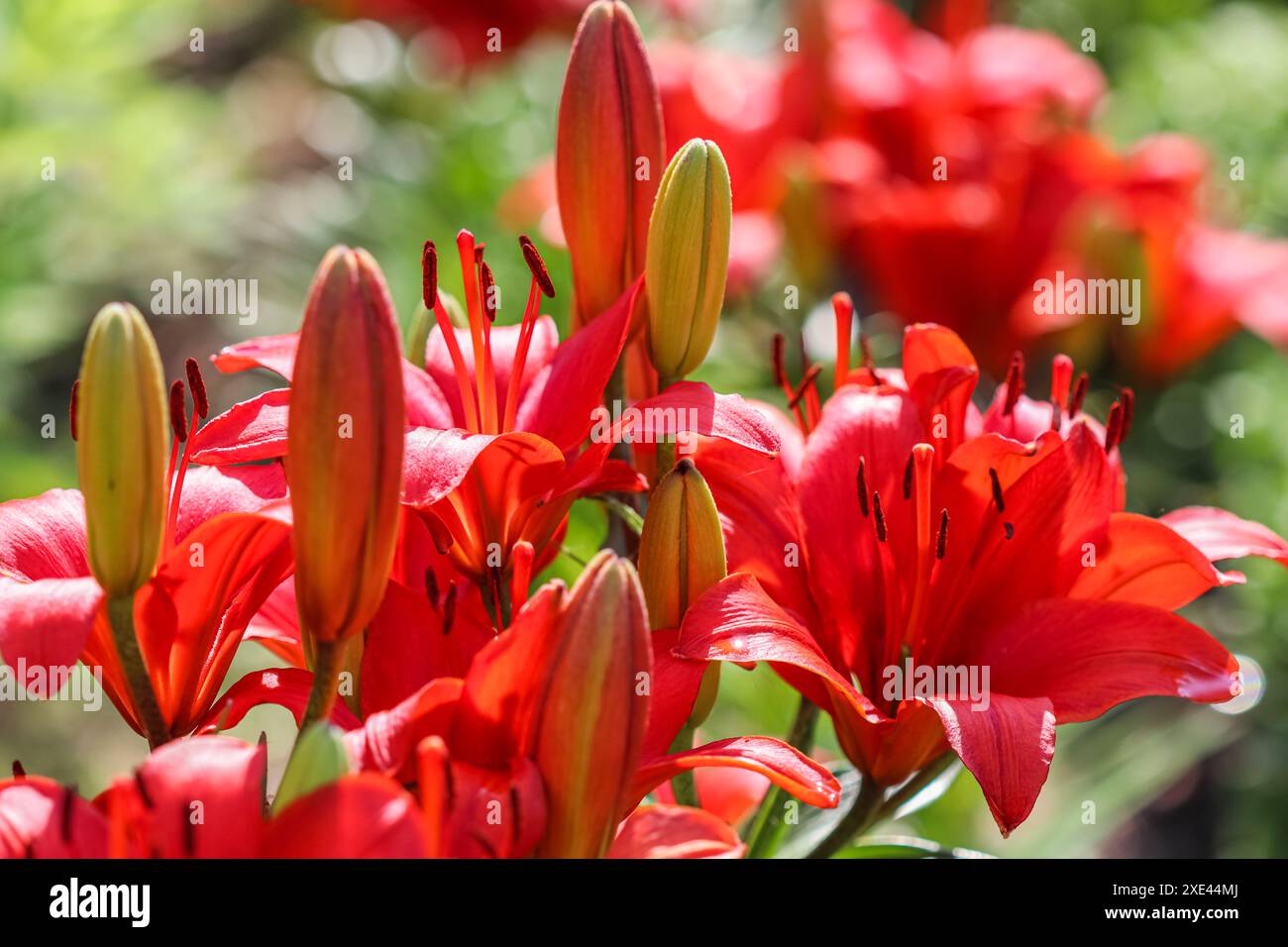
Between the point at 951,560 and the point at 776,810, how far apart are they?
0.50ft

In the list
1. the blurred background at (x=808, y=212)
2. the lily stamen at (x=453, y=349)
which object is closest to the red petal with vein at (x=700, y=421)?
the lily stamen at (x=453, y=349)

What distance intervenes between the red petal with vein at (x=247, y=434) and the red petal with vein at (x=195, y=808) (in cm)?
15

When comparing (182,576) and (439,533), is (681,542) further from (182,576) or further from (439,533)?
(182,576)

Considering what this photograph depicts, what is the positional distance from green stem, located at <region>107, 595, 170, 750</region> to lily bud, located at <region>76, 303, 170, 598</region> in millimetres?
16

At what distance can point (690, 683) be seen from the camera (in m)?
0.59

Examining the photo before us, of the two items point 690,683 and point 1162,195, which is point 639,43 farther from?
point 1162,195

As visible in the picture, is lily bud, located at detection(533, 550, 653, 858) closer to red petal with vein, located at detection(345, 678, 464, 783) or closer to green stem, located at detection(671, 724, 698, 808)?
red petal with vein, located at detection(345, 678, 464, 783)

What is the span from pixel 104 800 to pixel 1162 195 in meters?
1.29

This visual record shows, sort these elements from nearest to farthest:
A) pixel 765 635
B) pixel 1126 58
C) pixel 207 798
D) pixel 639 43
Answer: pixel 207 798
pixel 765 635
pixel 639 43
pixel 1126 58

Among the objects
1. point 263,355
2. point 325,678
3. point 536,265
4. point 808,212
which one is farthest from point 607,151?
point 808,212

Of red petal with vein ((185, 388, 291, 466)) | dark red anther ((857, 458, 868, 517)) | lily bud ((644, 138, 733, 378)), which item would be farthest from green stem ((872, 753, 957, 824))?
red petal with vein ((185, 388, 291, 466))

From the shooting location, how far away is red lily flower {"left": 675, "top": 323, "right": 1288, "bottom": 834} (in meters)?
0.63

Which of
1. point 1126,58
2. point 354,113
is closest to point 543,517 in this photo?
point 354,113

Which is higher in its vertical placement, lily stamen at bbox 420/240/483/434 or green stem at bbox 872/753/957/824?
lily stamen at bbox 420/240/483/434
